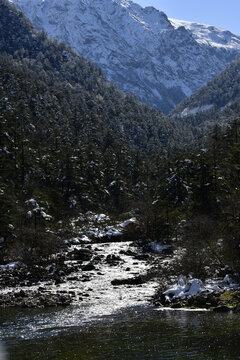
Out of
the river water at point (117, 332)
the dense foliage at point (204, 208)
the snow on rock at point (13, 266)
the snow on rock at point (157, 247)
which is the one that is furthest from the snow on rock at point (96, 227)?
the river water at point (117, 332)

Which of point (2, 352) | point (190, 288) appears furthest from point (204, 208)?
point (2, 352)

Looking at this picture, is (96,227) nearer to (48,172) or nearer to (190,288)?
(48,172)

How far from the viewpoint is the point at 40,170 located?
101125 mm

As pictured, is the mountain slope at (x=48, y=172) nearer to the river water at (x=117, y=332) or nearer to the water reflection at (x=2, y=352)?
the river water at (x=117, y=332)

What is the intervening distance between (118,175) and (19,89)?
257ft

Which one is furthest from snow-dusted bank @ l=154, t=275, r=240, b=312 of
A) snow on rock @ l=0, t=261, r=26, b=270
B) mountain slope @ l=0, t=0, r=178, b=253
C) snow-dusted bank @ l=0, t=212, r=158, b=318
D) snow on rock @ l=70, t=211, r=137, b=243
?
snow on rock @ l=70, t=211, r=137, b=243

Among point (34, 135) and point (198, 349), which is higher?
point (34, 135)

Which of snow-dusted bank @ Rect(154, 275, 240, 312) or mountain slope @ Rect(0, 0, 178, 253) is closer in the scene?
snow-dusted bank @ Rect(154, 275, 240, 312)

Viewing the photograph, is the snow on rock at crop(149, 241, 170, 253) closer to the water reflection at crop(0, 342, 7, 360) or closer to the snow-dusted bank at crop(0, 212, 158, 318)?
the snow-dusted bank at crop(0, 212, 158, 318)

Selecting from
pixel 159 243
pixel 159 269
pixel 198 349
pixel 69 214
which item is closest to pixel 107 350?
pixel 198 349

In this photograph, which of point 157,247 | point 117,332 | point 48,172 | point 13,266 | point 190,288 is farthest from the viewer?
point 48,172

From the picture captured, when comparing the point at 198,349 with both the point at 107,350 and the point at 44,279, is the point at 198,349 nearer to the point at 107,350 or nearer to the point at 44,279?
the point at 107,350

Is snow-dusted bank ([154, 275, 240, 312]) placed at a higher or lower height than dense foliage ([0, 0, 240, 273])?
lower

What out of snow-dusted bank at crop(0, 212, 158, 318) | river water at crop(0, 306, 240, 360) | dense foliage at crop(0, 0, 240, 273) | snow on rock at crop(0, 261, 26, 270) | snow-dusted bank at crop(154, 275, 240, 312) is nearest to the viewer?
river water at crop(0, 306, 240, 360)
